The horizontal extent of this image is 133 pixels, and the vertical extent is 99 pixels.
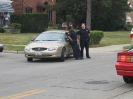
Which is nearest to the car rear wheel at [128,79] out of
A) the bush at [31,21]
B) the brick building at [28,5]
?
the bush at [31,21]

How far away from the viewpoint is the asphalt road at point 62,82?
999cm

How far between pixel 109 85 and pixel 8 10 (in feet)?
119

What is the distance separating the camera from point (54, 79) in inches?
504

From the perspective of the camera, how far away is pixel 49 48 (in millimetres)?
18156

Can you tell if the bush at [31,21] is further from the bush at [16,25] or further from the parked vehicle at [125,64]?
the parked vehicle at [125,64]

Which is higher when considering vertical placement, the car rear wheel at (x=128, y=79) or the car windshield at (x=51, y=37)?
the car windshield at (x=51, y=37)

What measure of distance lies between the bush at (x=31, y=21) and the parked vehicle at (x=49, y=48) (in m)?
19.0

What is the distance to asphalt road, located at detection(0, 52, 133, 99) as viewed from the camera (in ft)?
32.8

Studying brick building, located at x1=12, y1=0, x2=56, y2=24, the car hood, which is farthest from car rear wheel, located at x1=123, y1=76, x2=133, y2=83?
brick building, located at x1=12, y1=0, x2=56, y2=24

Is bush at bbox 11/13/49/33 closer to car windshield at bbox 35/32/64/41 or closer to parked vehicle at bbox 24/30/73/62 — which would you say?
car windshield at bbox 35/32/64/41

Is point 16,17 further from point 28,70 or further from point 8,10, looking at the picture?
point 28,70

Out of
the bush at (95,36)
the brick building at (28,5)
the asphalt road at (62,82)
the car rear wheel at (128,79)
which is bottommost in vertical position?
the asphalt road at (62,82)

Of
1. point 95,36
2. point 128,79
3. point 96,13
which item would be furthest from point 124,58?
point 96,13

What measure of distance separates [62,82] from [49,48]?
6184 millimetres
